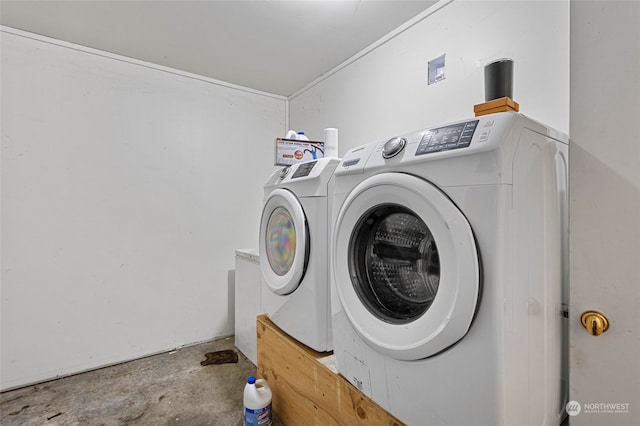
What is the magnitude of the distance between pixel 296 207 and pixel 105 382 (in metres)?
1.78

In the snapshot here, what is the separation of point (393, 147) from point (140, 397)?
199cm

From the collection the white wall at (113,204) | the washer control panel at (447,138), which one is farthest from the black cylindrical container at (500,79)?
the white wall at (113,204)

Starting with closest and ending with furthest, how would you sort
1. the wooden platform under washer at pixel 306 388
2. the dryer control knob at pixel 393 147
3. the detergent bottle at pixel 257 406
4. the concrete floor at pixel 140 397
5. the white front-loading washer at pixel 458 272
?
the white front-loading washer at pixel 458 272, the dryer control knob at pixel 393 147, the wooden platform under washer at pixel 306 388, the detergent bottle at pixel 257 406, the concrete floor at pixel 140 397

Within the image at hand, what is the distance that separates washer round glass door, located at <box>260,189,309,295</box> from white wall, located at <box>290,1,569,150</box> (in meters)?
0.90

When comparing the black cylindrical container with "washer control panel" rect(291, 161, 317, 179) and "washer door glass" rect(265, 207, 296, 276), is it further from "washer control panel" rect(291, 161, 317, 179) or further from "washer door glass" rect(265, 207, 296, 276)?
"washer door glass" rect(265, 207, 296, 276)

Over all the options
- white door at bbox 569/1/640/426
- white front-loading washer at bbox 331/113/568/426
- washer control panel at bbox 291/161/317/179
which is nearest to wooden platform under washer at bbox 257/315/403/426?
white front-loading washer at bbox 331/113/568/426

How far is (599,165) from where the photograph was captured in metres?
0.80

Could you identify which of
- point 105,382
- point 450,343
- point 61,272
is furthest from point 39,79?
point 450,343

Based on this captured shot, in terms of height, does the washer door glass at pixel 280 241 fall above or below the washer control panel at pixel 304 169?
below

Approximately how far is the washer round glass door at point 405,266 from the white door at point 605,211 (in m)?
0.38

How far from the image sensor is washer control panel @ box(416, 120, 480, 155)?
76 cm

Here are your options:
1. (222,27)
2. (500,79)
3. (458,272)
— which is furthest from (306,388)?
(222,27)

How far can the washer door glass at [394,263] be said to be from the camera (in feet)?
3.02

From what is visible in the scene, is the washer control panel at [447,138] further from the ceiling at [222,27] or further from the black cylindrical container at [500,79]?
the ceiling at [222,27]
